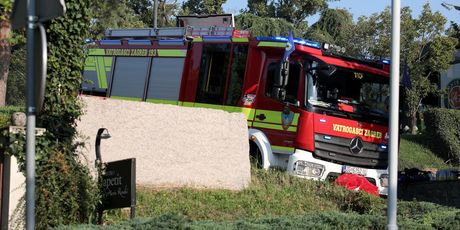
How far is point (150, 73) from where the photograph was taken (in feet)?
49.4

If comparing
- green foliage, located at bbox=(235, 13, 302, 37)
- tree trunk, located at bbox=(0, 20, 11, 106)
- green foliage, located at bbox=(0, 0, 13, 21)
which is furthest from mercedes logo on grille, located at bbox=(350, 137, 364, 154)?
green foliage, located at bbox=(235, 13, 302, 37)

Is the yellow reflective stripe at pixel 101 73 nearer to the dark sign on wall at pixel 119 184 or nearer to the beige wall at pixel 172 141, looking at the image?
the beige wall at pixel 172 141

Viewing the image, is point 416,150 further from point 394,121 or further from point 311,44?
point 394,121

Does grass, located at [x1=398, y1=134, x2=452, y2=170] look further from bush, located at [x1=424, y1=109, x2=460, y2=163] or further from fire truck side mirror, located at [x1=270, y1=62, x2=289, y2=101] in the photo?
fire truck side mirror, located at [x1=270, y1=62, x2=289, y2=101]

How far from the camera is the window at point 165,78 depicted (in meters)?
14.4

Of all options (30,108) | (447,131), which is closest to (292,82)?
(30,108)

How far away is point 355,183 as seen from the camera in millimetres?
12664

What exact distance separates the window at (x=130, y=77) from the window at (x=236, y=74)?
263 cm

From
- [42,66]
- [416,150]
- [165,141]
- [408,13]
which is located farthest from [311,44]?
[408,13]

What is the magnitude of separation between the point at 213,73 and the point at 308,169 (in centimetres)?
302

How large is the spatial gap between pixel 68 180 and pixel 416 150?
63.3 ft

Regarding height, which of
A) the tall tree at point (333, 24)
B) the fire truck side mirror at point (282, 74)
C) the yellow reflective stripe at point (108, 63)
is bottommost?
the fire truck side mirror at point (282, 74)

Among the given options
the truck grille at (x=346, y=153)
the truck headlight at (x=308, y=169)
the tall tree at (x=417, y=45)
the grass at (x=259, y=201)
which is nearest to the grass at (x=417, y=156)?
the tall tree at (x=417, y=45)

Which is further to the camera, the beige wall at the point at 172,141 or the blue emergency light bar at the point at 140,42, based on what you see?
the blue emergency light bar at the point at 140,42
